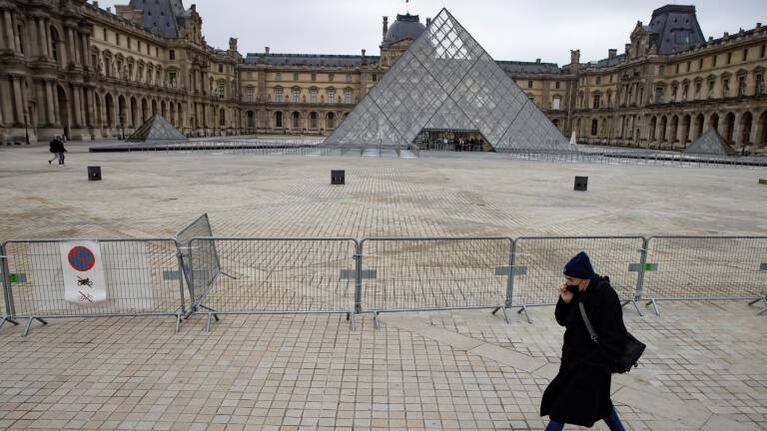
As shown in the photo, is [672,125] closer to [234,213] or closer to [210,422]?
[234,213]

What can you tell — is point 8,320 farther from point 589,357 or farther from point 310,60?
point 310,60

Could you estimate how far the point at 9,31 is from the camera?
3953 centimetres

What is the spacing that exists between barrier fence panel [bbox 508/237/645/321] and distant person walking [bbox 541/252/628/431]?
275 centimetres

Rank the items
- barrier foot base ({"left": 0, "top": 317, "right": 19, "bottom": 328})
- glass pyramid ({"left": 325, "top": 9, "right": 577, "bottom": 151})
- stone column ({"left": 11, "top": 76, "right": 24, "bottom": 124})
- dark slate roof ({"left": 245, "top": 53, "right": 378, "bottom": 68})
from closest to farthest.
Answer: barrier foot base ({"left": 0, "top": 317, "right": 19, "bottom": 328})
glass pyramid ({"left": 325, "top": 9, "right": 577, "bottom": 151})
stone column ({"left": 11, "top": 76, "right": 24, "bottom": 124})
dark slate roof ({"left": 245, "top": 53, "right": 378, "bottom": 68})

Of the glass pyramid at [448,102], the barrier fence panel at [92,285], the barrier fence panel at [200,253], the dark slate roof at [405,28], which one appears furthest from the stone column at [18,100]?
the dark slate roof at [405,28]

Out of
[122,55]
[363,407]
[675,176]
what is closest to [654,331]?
[363,407]

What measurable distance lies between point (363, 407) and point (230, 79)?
90485mm

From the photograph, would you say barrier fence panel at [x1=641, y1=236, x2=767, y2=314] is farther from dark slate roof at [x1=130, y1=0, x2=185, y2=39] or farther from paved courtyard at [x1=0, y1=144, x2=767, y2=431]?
dark slate roof at [x1=130, y1=0, x2=185, y2=39]

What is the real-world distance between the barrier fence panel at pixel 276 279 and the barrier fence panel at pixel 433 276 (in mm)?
415

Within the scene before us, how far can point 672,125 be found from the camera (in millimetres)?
64875

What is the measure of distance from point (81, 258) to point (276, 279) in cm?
276

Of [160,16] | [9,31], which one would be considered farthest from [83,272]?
[160,16]

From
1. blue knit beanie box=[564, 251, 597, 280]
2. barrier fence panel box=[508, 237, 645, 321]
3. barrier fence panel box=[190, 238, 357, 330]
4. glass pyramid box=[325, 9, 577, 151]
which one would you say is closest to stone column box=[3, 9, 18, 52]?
glass pyramid box=[325, 9, 577, 151]

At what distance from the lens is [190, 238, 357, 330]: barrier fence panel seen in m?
6.57
